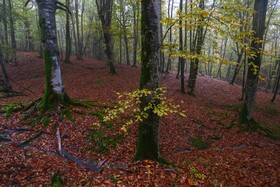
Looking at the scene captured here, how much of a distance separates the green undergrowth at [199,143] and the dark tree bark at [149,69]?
11.9 ft

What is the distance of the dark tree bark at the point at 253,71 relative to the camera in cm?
824

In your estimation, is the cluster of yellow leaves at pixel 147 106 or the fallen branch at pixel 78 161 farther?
the fallen branch at pixel 78 161

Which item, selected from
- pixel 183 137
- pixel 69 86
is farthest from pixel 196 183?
pixel 69 86

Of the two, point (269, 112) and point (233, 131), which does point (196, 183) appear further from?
point (269, 112)

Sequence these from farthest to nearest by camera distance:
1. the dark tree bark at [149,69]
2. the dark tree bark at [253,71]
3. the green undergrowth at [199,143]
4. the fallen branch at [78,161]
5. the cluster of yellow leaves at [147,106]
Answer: the dark tree bark at [253,71]
the green undergrowth at [199,143]
the fallen branch at [78,161]
the dark tree bark at [149,69]
the cluster of yellow leaves at [147,106]

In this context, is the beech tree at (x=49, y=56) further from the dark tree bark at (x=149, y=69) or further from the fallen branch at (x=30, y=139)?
the dark tree bark at (x=149, y=69)

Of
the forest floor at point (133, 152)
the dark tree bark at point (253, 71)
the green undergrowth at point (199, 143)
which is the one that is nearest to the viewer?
the forest floor at point (133, 152)

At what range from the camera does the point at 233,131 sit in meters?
9.39

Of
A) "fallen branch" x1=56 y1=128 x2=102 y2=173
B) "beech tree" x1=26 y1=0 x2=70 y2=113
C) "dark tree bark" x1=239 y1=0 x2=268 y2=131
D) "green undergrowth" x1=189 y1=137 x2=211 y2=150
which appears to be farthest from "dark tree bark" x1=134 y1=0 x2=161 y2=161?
"dark tree bark" x1=239 y1=0 x2=268 y2=131

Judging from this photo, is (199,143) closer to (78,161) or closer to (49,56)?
(78,161)

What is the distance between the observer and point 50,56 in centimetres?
742

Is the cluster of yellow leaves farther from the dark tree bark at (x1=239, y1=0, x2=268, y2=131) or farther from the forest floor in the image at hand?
the dark tree bark at (x1=239, y1=0, x2=268, y2=131)

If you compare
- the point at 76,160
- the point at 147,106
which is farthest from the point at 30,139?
the point at 147,106

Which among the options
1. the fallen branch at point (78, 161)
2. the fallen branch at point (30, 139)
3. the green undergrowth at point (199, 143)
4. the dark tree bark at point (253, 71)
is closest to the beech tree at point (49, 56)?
the fallen branch at point (30, 139)
